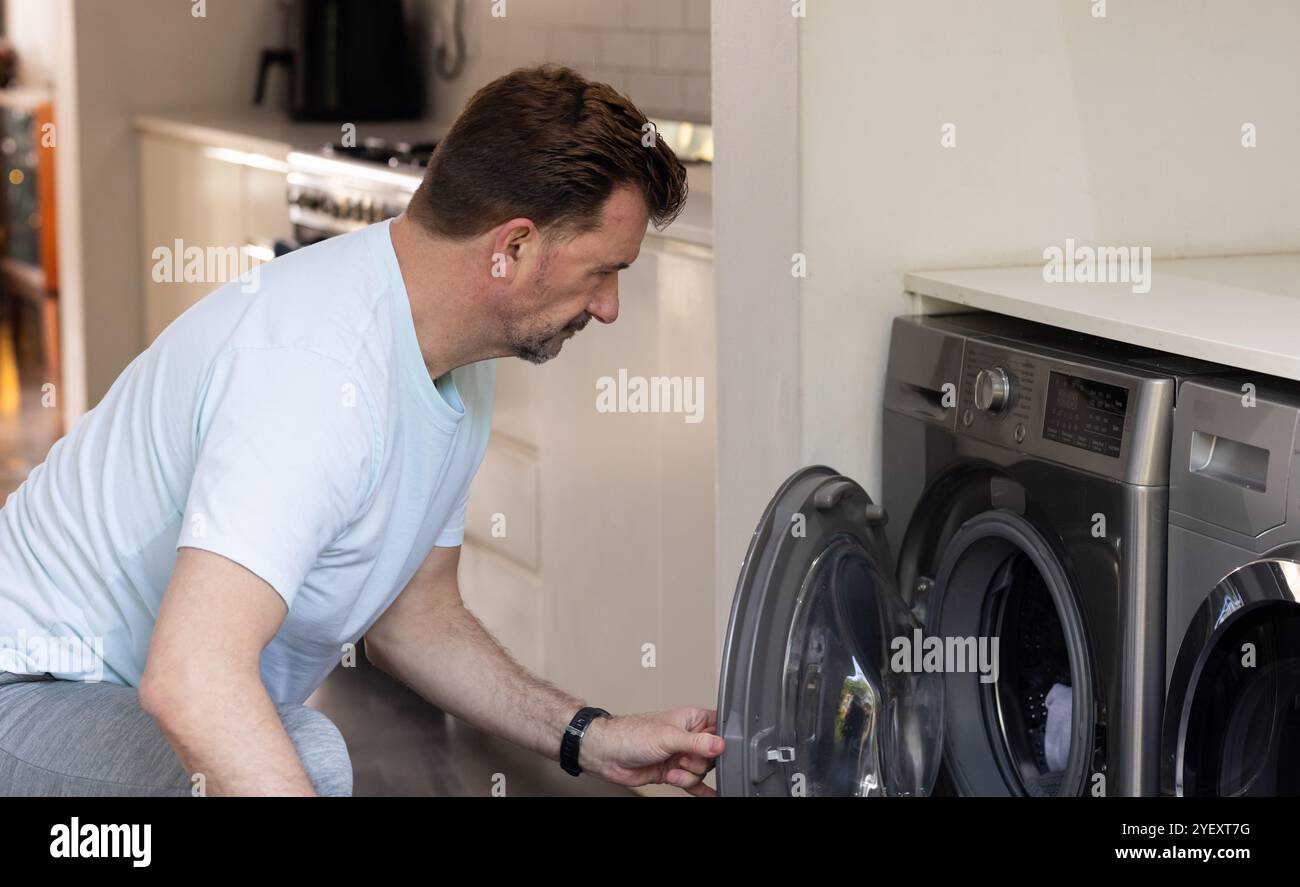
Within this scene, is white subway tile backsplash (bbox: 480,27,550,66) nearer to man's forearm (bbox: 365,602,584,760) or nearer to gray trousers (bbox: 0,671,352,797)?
man's forearm (bbox: 365,602,584,760)

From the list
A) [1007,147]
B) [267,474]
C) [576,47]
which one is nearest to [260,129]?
[576,47]

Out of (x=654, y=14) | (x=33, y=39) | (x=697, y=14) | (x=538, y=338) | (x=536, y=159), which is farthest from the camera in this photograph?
(x=33, y=39)

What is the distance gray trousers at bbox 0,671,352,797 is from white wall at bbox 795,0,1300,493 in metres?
0.81

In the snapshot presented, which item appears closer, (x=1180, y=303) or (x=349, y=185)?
(x=1180, y=303)

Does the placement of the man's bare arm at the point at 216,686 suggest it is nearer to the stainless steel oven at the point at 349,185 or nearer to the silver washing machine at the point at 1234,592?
the silver washing machine at the point at 1234,592

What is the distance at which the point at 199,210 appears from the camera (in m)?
4.51

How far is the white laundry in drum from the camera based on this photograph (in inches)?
75.8

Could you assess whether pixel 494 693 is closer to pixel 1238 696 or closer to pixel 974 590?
pixel 974 590

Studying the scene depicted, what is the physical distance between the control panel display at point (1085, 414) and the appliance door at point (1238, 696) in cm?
21

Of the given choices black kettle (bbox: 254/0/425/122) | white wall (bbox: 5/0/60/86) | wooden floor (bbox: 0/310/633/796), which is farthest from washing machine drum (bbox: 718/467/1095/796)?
white wall (bbox: 5/0/60/86)

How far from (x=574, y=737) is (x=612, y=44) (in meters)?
2.42

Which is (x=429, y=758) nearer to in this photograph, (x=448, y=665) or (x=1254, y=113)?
(x=448, y=665)

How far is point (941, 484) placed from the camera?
194 cm
